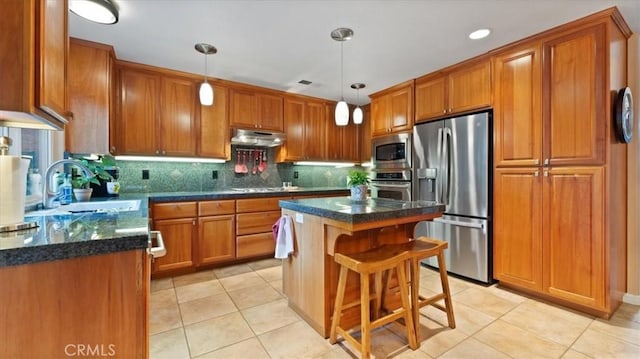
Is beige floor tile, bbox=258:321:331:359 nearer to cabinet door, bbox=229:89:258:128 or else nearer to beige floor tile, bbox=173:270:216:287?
beige floor tile, bbox=173:270:216:287

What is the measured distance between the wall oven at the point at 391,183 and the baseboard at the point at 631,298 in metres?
2.04

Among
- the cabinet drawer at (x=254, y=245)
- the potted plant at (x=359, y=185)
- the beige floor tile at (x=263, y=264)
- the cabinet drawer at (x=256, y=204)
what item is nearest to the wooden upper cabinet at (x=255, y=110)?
the cabinet drawer at (x=256, y=204)

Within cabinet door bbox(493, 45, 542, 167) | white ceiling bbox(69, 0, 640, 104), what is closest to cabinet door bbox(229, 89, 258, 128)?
white ceiling bbox(69, 0, 640, 104)

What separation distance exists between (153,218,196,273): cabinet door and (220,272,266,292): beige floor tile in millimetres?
499

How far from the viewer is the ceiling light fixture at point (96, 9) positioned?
1.86m

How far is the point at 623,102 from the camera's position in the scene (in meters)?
2.14

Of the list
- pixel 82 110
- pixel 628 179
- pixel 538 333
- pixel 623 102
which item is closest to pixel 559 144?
pixel 623 102

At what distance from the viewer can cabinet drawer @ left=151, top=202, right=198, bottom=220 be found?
2.92 meters

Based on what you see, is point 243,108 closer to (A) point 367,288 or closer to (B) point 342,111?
(B) point 342,111

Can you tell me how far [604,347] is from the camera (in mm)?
1802

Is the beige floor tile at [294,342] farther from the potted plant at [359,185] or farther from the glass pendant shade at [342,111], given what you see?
the glass pendant shade at [342,111]

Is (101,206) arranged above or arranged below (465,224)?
above

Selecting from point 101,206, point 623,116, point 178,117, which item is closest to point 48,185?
point 101,206

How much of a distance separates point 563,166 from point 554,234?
576 millimetres
